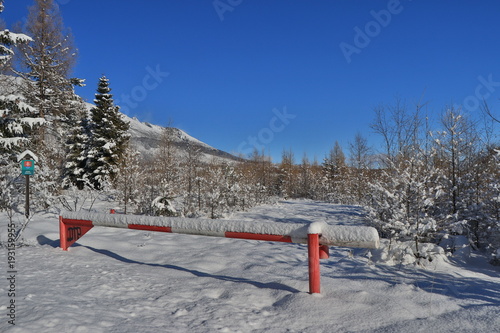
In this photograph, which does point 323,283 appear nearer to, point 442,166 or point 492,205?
point 492,205

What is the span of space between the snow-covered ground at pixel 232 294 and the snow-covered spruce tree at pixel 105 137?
64.2 ft

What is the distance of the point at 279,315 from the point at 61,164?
27033 mm

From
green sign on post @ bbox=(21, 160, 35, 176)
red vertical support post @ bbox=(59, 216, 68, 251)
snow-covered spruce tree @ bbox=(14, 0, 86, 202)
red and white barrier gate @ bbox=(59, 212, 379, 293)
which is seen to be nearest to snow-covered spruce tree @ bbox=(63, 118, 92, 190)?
snow-covered spruce tree @ bbox=(14, 0, 86, 202)

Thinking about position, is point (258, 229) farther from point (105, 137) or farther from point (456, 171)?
point (105, 137)

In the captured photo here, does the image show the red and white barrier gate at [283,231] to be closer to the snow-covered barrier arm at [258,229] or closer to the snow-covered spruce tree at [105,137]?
the snow-covered barrier arm at [258,229]

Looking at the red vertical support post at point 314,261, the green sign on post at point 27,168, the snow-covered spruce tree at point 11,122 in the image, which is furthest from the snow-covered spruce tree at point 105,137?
the red vertical support post at point 314,261

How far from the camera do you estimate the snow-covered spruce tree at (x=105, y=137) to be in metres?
23.4

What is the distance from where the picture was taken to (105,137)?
24.2 meters

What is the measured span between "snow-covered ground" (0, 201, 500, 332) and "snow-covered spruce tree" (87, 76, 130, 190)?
1956cm

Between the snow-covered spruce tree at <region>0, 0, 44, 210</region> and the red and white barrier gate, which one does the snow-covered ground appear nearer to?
the red and white barrier gate

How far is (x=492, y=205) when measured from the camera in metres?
6.83

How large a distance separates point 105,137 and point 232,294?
24443 mm

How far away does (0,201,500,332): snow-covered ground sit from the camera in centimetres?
247

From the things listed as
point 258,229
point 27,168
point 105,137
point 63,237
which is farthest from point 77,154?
point 258,229
